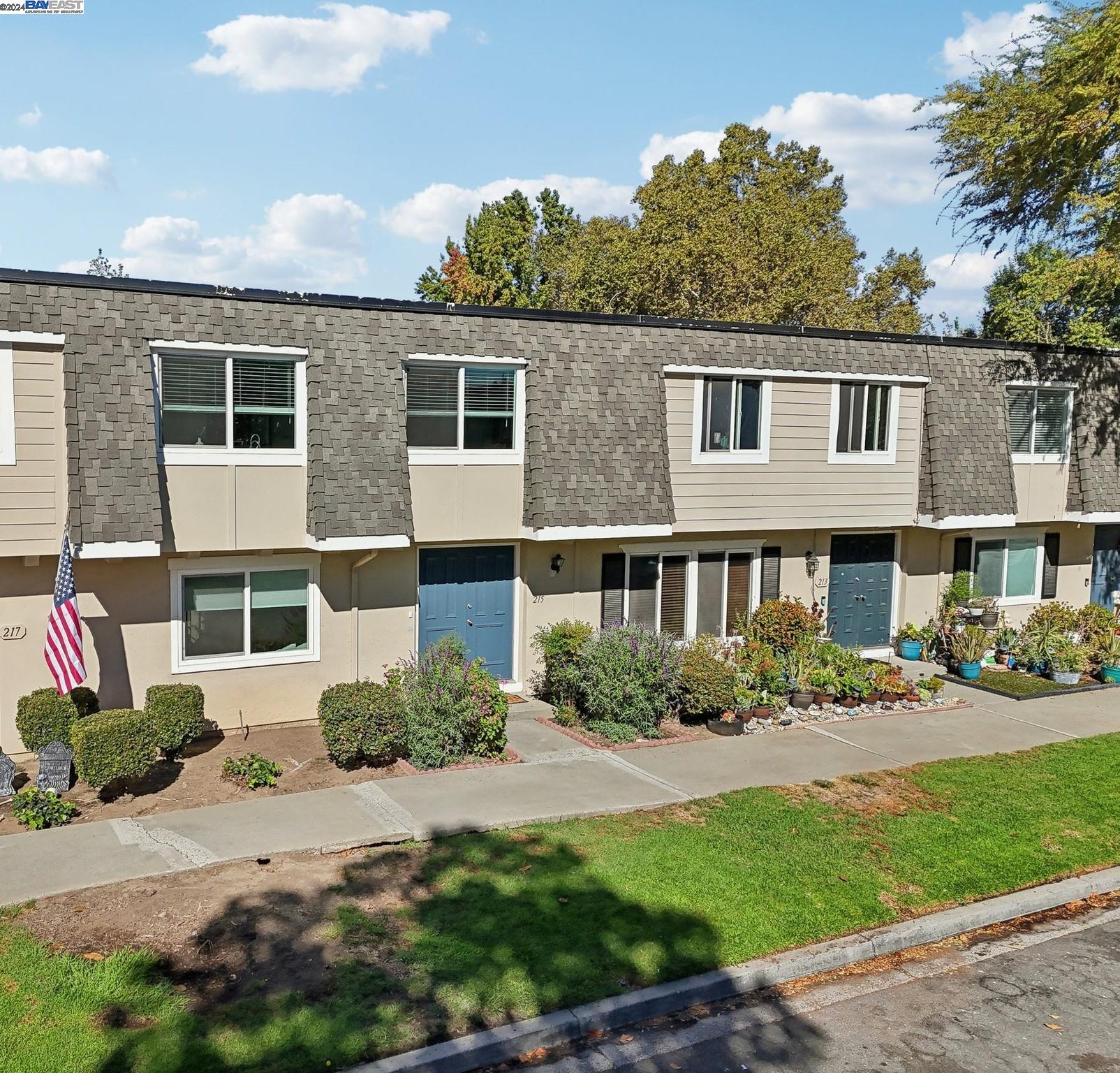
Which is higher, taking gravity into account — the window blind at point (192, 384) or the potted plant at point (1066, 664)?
the window blind at point (192, 384)

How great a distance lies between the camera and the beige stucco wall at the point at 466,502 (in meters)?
13.5

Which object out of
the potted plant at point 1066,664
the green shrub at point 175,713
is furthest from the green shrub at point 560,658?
the potted plant at point 1066,664

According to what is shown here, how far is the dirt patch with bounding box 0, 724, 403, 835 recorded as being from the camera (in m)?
10.2

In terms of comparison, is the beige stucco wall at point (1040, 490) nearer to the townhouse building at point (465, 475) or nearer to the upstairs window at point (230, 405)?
the townhouse building at point (465, 475)

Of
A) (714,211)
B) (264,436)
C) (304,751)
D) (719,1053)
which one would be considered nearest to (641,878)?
(719,1053)

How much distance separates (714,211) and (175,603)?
2443 centimetres

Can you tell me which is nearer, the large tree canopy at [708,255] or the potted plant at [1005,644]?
the potted plant at [1005,644]

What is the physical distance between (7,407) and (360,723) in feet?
17.5

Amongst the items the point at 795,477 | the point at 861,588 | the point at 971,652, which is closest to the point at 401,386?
the point at 795,477

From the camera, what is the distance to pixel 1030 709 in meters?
15.3

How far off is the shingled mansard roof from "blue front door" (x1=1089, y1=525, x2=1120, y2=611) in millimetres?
4110

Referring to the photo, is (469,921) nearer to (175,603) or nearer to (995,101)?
(175,603)

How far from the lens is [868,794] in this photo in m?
11.0

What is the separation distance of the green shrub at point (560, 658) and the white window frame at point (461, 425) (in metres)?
2.61
